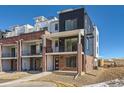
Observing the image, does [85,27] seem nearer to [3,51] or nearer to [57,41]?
[57,41]

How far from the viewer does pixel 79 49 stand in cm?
1822

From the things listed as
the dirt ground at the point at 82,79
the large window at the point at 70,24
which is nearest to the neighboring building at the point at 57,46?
the large window at the point at 70,24

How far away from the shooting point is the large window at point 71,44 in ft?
64.5

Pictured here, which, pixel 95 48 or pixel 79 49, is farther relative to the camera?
pixel 95 48

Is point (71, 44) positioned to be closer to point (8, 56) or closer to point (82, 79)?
point (82, 79)

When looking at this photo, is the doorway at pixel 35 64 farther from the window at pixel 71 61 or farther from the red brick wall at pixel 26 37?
the window at pixel 71 61

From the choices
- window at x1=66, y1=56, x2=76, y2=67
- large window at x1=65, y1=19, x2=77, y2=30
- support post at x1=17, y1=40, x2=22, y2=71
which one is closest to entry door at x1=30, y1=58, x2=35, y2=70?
support post at x1=17, y1=40, x2=22, y2=71

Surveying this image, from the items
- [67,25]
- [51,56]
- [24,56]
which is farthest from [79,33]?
[24,56]

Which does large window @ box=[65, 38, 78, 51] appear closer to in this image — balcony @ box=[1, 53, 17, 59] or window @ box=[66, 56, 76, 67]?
window @ box=[66, 56, 76, 67]

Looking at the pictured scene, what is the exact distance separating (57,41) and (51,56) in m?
1.82

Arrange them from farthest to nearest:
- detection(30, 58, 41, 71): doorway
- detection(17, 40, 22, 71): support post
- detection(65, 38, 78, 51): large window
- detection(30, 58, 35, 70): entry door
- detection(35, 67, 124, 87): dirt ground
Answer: detection(30, 58, 35, 70): entry door → detection(30, 58, 41, 71): doorway → detection(17, 40, 22, 71): support post → detection(65, 38, 78, 51): large window → detection(35, 67, 124, 87): dirt ground

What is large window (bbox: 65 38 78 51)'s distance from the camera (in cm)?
A: 1966

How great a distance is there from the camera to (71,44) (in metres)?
20.0
